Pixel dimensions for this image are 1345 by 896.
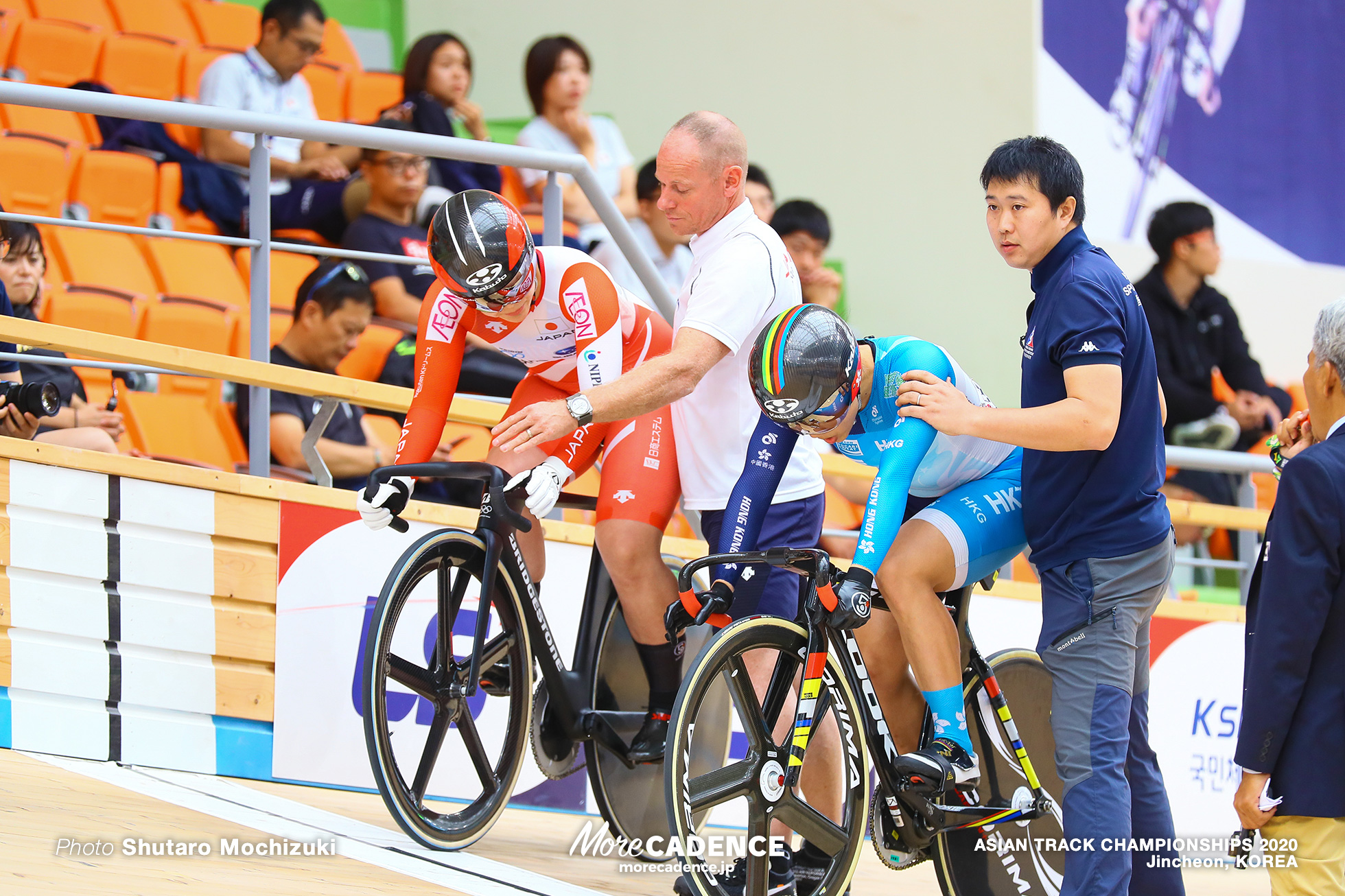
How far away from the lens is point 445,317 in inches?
137

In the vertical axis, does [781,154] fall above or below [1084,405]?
above

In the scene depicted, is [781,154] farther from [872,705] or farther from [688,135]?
[872,705]

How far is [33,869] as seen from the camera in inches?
109

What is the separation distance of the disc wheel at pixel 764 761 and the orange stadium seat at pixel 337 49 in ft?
20.9

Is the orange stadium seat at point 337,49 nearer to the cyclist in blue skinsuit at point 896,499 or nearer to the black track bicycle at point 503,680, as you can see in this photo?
the black track bicycle at point 503,680

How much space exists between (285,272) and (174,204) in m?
0.58

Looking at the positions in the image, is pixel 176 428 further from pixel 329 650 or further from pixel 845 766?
pixel 845 766

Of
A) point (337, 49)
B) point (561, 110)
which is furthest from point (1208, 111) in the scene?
point (337, 49)

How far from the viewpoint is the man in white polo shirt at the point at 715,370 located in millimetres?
3162

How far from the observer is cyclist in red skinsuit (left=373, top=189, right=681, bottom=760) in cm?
324

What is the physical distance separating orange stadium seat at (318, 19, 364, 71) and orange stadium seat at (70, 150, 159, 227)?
91.5 inches

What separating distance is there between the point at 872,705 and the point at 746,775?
342 millimetres

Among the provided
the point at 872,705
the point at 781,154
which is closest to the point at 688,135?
the point at 872,705

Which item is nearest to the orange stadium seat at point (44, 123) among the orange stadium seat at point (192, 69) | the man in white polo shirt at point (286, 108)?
the man in white polo shirt at point (286, 108)
